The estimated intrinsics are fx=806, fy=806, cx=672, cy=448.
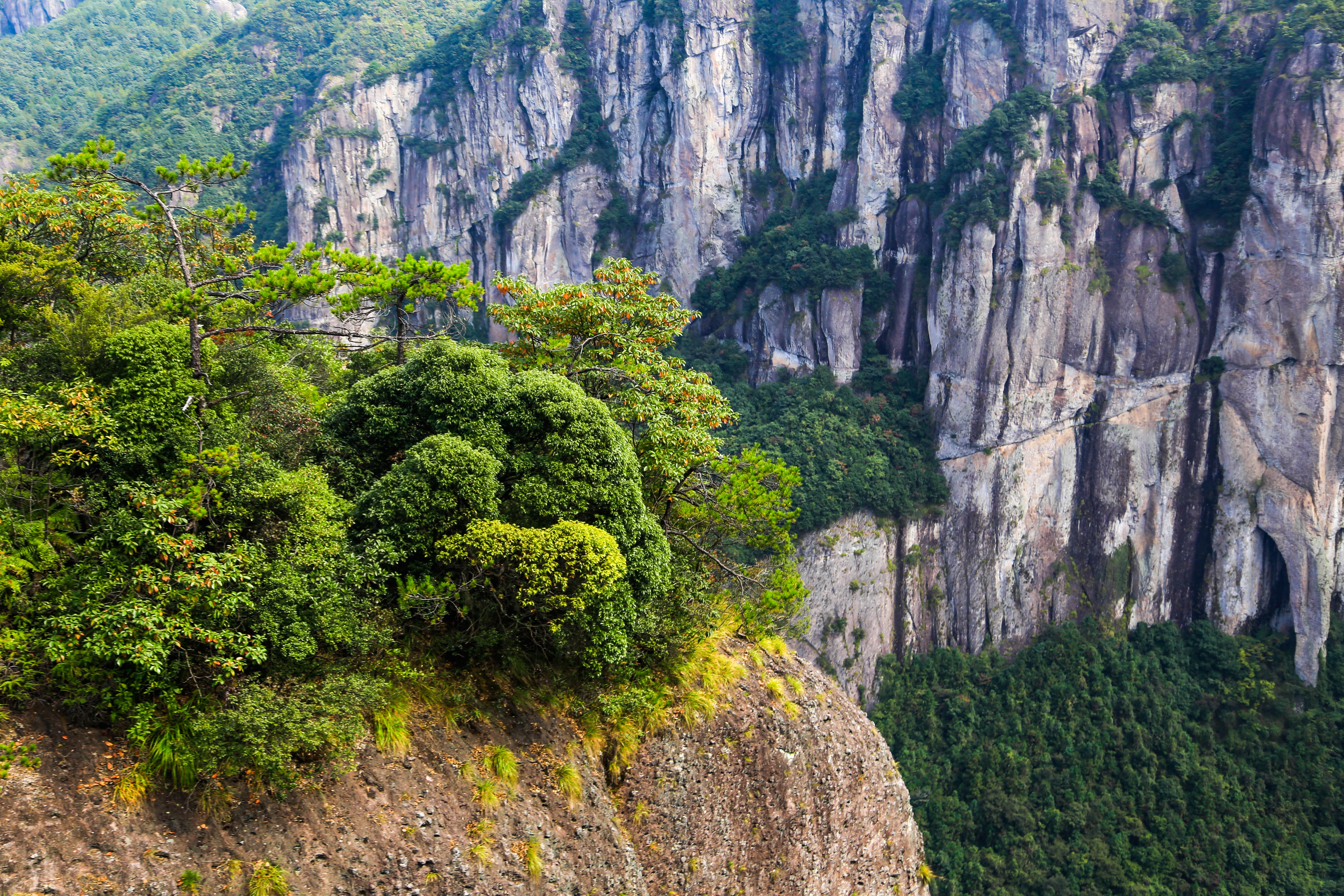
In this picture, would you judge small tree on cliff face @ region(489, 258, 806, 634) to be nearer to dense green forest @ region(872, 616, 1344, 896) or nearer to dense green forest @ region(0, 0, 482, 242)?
dense green forest @ region(872, 616, 1344, 896)

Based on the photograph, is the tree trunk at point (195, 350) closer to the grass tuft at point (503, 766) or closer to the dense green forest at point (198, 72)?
the grass tuft at point (503, 766)

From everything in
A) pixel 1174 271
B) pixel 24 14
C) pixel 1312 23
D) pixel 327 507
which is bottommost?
pixel 327 507

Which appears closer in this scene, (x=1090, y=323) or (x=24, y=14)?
(x=1090, y=323)

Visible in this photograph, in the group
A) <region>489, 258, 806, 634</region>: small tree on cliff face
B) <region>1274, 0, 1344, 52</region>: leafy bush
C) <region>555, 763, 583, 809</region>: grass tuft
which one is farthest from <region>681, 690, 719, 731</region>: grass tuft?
<region>1274, 0, 1344, 52</region>: leafy bush

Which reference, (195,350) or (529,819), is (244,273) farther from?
(529,819)

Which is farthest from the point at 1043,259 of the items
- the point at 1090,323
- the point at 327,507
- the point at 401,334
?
the point at 327,507
